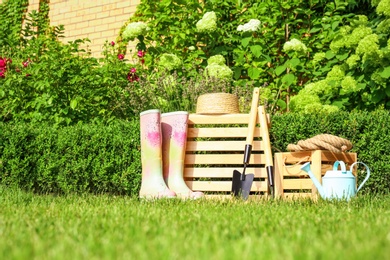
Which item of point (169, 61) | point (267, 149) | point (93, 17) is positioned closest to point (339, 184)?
point (267, 149)

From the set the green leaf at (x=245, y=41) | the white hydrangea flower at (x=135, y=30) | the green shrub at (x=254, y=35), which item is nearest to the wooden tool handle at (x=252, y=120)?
the green shrub at (x=254, y=35)

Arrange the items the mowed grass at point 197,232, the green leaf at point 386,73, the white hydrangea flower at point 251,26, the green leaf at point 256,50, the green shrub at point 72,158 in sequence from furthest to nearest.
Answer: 1. the green leaf at point 256,50
2. the white hydrangea flower at point 251,26
3. the green leaf at point 386,73
4. the green shrub at point 72,158
5. the mowed grass at point 197,232

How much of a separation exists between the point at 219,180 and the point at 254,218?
74.1 inches

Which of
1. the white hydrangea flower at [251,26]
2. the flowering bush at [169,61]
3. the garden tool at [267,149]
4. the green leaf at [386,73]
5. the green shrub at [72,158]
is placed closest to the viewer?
the garden tool at [267,149]

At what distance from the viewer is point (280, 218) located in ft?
8.05

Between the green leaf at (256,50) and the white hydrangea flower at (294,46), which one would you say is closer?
the white hydrangea flower at (294,46)

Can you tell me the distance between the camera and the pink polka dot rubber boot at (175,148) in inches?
158

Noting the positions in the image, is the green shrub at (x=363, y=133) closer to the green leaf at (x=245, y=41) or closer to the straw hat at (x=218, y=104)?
the straw hat at (x=218, y=104)

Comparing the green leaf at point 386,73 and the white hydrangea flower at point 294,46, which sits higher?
the white hydrangea flower at point 294,46

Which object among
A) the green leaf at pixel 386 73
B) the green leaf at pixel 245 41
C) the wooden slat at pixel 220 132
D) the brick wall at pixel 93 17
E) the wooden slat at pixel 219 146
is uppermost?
the brick wall at pixel 93 17

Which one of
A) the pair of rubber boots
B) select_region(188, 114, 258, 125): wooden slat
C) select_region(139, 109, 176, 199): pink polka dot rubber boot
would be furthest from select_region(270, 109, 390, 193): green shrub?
select_region(139, 109, 176, 199): pink polka dot rubber boot

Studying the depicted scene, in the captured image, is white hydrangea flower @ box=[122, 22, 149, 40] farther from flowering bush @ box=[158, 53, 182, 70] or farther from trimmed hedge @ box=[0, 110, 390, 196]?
trimmed hedge @ box=[0, 110, 390, 196]

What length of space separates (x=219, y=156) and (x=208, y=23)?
6.60 feet

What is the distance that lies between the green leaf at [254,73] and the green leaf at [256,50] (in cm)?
16
